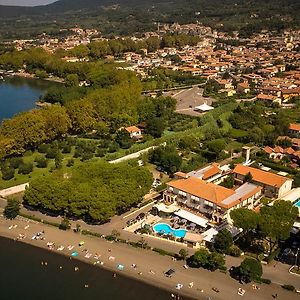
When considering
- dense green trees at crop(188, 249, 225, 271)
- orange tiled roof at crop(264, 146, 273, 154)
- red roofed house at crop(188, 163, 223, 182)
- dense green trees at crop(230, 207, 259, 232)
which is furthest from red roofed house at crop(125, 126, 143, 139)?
dense green trees at crop(188, 249, 225, 271)


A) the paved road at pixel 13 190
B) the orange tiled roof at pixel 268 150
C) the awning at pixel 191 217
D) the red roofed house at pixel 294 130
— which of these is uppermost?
the paved road at pixel 13 190

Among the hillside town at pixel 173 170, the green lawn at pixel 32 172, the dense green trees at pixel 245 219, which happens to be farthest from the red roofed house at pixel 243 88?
the dense green trees at pixel 245 219

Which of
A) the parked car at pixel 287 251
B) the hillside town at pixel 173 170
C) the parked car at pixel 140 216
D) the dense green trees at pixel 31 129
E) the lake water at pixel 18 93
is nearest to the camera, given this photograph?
the parked car at pixel 287 251

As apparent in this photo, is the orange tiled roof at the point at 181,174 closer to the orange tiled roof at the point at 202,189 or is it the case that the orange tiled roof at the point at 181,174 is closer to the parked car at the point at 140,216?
the orange tiled roof at the point at 202,189

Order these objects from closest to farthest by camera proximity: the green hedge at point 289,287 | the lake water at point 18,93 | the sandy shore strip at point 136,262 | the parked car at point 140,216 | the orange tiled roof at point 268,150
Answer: the green hedge at point 289,287 < the sandy shore strip at point 136,262 < the parked car at point 140,216 < the orange tiled roof at point 268,150 < the lake water at point 18,93

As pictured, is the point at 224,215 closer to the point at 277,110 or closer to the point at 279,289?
the point at 279,289

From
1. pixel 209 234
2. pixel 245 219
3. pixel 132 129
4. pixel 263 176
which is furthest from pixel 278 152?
pixel 245 219

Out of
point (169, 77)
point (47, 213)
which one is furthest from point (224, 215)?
point (169, 77)
